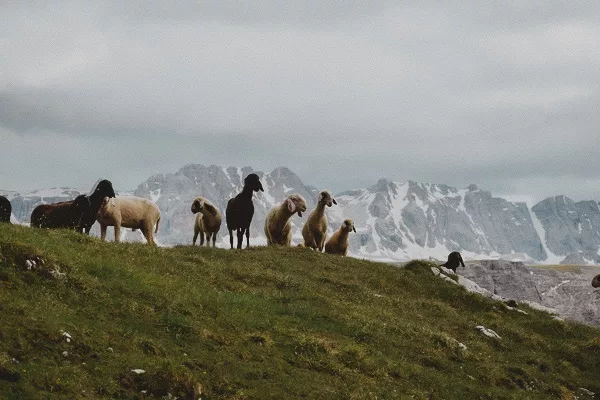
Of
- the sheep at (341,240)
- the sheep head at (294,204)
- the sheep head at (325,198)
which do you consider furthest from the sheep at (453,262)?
the sheep head at (294,204)

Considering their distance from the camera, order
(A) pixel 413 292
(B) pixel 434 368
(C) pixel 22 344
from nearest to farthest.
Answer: (C) pixel 22 344, (B) pixel 434 368, (A) pixel 413 292

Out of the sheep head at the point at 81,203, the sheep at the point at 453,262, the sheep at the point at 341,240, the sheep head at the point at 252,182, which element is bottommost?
the sheep at the point at 453,262

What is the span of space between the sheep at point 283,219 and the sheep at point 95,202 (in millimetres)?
10891

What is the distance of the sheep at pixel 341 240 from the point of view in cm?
4644

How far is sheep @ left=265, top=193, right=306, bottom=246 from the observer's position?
131ft

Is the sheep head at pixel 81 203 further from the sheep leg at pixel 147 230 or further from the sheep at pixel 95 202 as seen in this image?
the sheep leg at pixel 147 230

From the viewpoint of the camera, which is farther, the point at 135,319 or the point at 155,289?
the point at 155,289

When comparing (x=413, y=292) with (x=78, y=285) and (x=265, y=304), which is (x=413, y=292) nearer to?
(x=265, y=304)

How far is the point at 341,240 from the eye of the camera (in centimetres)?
4722

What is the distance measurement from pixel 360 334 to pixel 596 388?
996 cm

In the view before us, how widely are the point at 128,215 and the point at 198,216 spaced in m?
6.78

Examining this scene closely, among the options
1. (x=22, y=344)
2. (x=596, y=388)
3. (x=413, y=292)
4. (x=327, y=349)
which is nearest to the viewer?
(x=22, y=344)

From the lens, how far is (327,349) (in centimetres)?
2019

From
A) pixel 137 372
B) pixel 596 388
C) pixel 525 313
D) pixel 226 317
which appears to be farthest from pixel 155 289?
pixel 525 313
